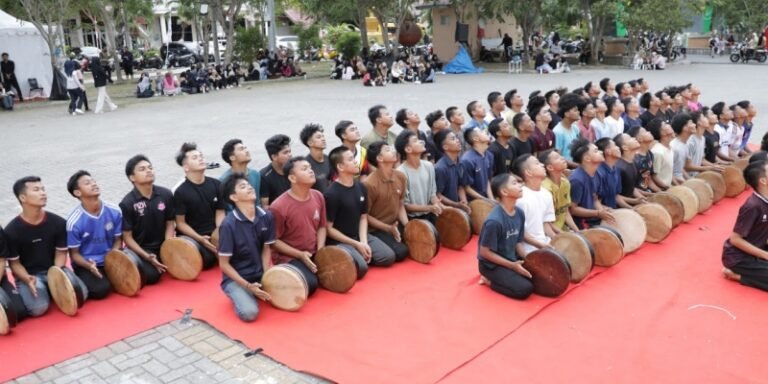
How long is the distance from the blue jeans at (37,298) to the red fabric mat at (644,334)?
3.14 meters

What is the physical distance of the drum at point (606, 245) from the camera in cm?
566

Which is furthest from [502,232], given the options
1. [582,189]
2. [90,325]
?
[90,325]

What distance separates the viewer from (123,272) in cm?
543

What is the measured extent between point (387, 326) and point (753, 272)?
2851 millimetres

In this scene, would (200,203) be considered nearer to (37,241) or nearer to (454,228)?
(37,241)

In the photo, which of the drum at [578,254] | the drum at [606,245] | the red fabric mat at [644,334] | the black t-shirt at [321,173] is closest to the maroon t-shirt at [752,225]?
the red fabric mat at [644,334]

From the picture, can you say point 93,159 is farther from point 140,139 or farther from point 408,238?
point 408,238

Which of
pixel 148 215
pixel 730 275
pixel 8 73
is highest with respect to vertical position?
pixel 8 73

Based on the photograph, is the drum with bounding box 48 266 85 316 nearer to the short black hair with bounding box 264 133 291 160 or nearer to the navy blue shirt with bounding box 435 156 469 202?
the short black hair with bounding box 264 133 291 160

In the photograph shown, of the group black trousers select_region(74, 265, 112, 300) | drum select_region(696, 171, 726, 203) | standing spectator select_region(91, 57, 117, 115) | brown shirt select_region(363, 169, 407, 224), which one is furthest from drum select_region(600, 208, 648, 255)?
standing spectator select_region(91, 57, 117, 115)

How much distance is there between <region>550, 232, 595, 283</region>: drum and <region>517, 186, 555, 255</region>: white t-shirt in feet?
0.81

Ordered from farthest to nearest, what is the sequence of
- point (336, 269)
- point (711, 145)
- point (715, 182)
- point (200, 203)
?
1. point (711, 145)
2. point (715, 182)
3. point (200, 203)
4. point (336, 269)

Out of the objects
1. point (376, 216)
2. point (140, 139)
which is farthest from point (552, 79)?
point (376, 216)

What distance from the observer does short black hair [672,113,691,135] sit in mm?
7976
